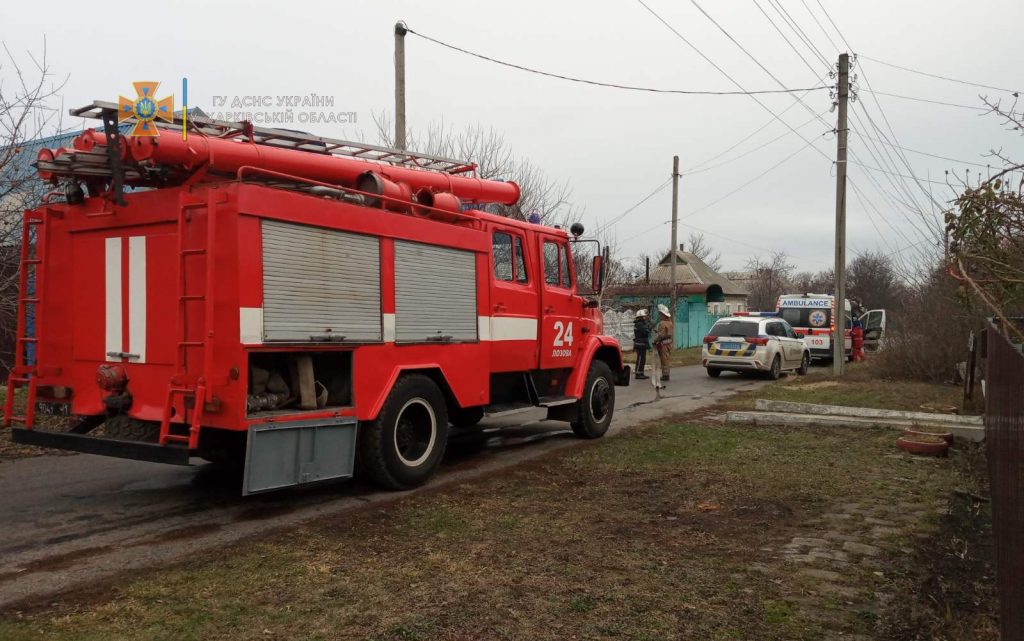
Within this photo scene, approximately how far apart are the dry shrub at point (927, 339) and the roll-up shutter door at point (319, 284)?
13.7 meters

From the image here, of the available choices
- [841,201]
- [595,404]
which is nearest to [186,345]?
[595,404]

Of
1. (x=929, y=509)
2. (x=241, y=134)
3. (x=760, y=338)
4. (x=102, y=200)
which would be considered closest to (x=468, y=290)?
(x=241, y=134)

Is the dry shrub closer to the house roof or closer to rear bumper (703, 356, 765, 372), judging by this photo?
rear bumper (703, 356, 765, 372)

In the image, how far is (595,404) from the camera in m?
10.2

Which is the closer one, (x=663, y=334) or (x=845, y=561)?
(x=845, y=561)

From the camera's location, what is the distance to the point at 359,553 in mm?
5070

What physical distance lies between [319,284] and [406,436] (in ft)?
5.81

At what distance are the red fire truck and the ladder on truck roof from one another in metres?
0.02

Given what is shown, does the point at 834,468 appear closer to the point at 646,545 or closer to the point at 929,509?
the point at 929,509

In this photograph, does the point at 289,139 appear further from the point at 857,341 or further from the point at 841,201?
the point at 857,341

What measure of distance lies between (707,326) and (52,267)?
38192 millimetres

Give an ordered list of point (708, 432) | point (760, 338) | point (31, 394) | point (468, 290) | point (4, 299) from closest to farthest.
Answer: point (31, 394) < point (468, 290) < point (4, 299) < point (708, 432) < point (760, 338)

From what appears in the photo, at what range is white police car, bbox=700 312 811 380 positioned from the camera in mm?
19875

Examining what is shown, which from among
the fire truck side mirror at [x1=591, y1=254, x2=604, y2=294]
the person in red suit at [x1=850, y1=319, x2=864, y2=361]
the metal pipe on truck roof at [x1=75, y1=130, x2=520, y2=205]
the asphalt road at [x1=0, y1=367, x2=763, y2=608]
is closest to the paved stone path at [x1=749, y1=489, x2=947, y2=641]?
the asphalt road at [x1=0, y1=367, x2=763, y2=608]
